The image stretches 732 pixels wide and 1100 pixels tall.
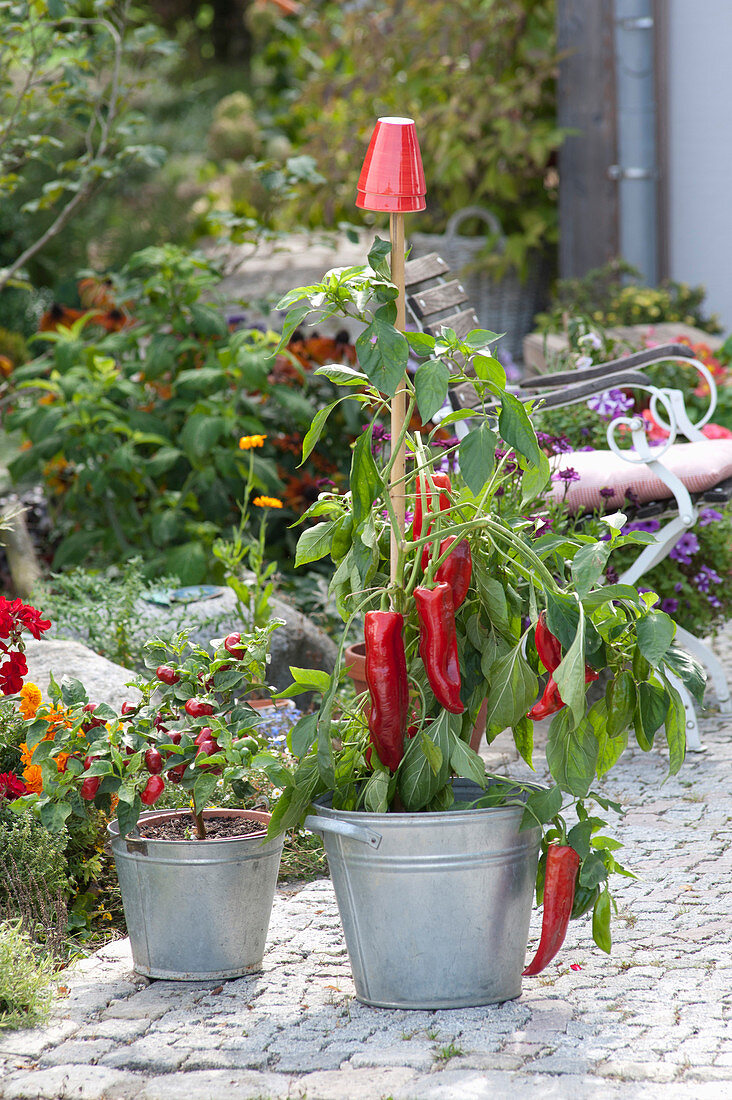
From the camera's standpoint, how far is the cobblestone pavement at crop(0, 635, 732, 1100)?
→ 6.09ft

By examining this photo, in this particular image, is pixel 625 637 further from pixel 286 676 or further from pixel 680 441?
pixel 680 441

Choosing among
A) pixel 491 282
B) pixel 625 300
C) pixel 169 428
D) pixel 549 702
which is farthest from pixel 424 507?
pixel 491 282

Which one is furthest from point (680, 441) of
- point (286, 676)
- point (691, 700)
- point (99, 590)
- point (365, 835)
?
point (365, 835)

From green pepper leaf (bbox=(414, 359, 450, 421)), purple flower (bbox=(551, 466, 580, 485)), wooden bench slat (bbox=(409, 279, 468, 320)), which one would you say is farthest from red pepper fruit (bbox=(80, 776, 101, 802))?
wooden bench slat (bbox=(409, 279, 468, 320))

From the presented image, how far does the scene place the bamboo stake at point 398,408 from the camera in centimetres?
214

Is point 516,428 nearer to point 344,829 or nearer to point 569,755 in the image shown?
point 569,755

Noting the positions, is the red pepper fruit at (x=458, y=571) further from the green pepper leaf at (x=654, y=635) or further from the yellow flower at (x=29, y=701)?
the yellow flower at (x=29, y=701)

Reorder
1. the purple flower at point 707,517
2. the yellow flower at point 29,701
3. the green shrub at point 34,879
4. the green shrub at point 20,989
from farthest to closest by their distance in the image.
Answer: the purple flower at point 707,517 < the yellow flower at point 29,701 < the green shrub at point 34,879 < the green shrub at point 20,989

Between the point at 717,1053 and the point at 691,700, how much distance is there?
1848mm

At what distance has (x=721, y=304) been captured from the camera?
7.14 meters

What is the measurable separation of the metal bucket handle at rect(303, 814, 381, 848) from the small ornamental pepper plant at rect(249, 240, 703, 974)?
0.06 m

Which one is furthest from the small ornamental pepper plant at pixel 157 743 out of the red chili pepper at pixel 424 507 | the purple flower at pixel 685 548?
the purple flower at pixel 685 548

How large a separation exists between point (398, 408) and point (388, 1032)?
42.1 inches

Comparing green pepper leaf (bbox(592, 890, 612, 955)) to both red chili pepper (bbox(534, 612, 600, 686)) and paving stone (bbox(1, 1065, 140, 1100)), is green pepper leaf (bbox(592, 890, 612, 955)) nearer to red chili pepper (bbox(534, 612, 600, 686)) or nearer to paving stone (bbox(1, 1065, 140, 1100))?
red chili pepper (bbox(534, 612, 600, 686))
